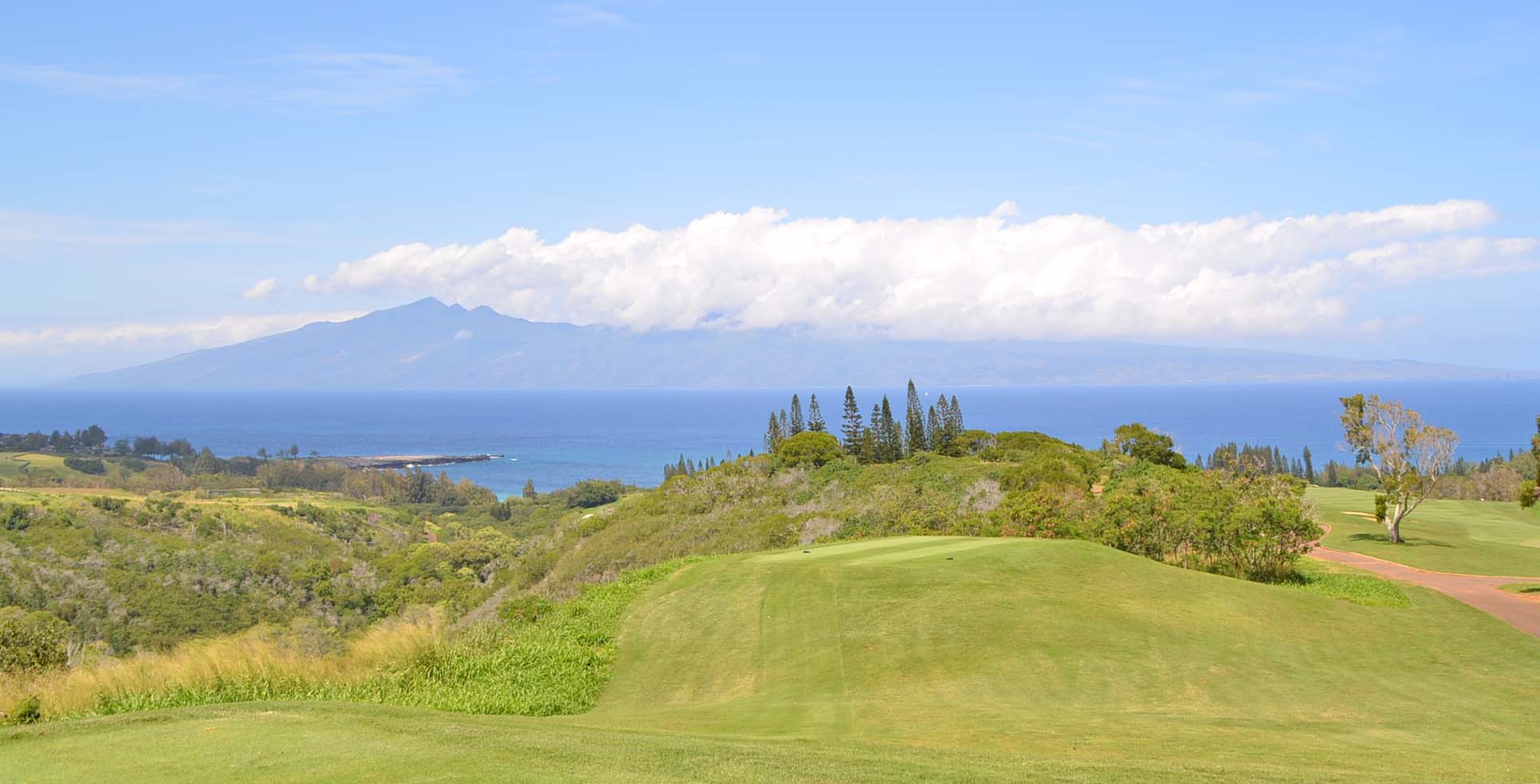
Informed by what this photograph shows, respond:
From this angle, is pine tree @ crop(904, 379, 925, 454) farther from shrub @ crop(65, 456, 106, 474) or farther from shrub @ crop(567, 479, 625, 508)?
shrub @ crop(65, 456, 106, 474)

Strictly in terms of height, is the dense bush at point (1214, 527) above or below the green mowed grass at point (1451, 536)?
above

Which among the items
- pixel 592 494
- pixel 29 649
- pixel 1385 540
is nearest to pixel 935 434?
pixel 1385 540

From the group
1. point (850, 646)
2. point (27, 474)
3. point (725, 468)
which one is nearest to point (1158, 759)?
point (850, 646)

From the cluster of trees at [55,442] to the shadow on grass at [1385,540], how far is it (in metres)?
147

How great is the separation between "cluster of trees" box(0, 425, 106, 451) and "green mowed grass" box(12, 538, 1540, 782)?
470 ft

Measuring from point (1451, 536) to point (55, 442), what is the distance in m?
159

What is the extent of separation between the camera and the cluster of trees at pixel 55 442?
126m

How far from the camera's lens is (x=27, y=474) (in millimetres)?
96938

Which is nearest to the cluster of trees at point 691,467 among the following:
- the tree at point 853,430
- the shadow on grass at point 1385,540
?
the tree at point 853,430

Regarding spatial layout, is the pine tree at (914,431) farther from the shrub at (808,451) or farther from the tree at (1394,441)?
the tree at (1394,441)

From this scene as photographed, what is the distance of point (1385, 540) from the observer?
34031 mm

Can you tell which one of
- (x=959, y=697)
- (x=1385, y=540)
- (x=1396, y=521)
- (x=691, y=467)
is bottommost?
(x=691, y=467)

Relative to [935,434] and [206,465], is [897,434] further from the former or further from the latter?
[206,465]

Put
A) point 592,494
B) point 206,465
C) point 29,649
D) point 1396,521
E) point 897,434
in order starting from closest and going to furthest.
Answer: point 29,649 → point 1396,521 → point 897,434 → point 592,494 → point 206,465
